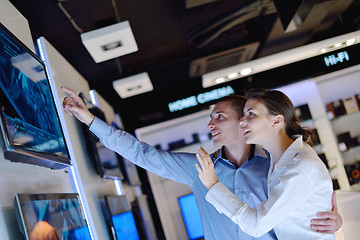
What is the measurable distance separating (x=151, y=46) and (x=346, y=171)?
123 inches

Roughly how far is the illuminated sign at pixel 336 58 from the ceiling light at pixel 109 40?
11.6 feet

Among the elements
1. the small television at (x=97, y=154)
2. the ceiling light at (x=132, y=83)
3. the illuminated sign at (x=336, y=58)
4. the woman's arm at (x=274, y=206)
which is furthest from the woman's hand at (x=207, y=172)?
the illuminated sign at (x=336, y=58)

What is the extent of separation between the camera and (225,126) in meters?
2.66

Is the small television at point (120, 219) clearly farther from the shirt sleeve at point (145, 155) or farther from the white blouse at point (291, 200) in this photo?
the white blouse at point (291, 200)

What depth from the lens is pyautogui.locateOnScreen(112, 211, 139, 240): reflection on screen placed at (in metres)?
3.20

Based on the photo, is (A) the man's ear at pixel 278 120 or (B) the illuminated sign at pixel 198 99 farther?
(B) the illuminated sign at pixel 198 99

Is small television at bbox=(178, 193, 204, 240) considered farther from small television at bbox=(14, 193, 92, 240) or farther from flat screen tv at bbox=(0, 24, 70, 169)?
flat screen tv at bbox=(0, 24, 70, 169)

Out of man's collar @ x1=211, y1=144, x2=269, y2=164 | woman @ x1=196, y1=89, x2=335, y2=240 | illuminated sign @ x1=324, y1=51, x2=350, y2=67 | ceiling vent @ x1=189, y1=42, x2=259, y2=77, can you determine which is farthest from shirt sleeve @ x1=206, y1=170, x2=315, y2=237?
illuminated sign @ x1=324, y1=51, x2=350, y2=67

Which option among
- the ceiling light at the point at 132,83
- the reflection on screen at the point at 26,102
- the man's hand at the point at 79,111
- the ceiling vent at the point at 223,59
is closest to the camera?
the reflection on screen at the point at 26,102

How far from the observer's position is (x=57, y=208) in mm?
1946

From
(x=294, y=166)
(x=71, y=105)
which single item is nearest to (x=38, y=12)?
(x=71, y=105)

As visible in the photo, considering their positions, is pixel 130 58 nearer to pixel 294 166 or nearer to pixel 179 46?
pixel 179 46

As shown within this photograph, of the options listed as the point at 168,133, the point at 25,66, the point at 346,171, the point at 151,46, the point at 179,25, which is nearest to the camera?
the point at 25,66

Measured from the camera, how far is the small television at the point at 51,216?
5.19 ft
